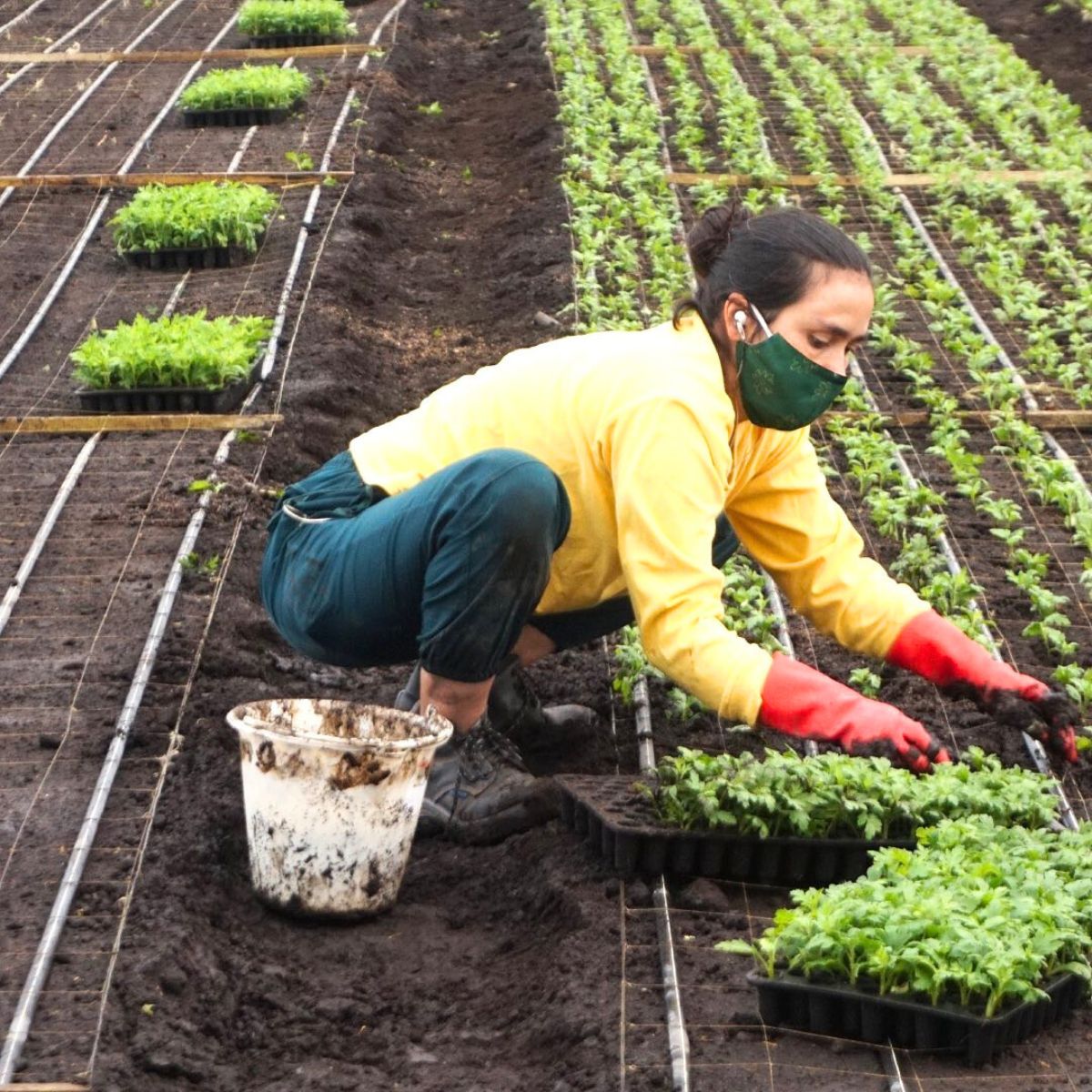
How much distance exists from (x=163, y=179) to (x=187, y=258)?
1.47 m

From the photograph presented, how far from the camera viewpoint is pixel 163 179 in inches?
389

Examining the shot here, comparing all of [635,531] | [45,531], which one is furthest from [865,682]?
[45,531]

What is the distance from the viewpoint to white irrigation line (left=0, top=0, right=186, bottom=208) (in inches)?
397

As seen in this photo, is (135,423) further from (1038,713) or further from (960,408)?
(1038,713)

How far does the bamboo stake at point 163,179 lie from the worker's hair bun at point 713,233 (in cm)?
650

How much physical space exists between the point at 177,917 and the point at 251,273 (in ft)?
17.5

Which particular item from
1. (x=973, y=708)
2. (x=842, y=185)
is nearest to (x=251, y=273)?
(x=842, y=185)

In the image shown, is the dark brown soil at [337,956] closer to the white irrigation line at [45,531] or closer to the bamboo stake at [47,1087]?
the bamboo stake at [47,1087]

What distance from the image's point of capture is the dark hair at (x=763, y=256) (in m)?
3.47

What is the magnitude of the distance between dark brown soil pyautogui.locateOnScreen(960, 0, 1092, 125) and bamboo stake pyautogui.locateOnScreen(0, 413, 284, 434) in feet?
26.2

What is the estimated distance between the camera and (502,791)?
3.98 m

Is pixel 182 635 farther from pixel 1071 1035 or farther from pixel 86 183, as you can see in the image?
pixel 86 183

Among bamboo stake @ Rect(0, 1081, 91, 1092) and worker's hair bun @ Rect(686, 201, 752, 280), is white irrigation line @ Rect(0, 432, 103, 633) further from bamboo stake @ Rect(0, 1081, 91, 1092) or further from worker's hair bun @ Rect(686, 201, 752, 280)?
worker's hair bun @ Rect(686, 201, 752, 280)

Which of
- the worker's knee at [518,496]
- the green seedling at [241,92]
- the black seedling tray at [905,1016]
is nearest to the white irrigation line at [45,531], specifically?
the worker's knee at [518,496]
